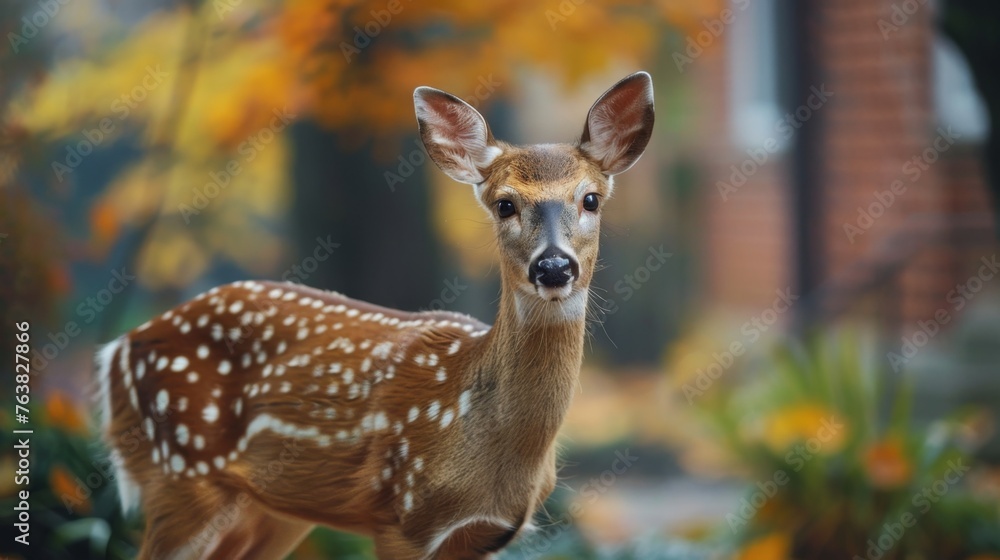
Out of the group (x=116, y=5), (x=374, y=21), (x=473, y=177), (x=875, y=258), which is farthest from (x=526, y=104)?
(x=473, y=177)

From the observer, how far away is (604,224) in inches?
121

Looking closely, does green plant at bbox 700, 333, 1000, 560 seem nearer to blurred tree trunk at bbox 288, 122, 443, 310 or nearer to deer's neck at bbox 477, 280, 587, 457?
blurred tree trunk at bbox 288, 122, 443, 310

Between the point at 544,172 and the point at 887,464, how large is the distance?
3.27m

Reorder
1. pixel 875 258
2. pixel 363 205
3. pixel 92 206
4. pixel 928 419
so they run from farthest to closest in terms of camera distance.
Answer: pixel 875 258, pixel 928 419, pixel 363 205, pixel 92 206

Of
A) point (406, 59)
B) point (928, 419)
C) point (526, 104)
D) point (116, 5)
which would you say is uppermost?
point (116, 5)

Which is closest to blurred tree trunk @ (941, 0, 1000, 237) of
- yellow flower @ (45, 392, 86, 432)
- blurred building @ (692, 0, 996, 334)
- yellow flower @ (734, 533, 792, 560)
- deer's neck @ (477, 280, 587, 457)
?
blurred building @ (692, 0, 996, 334)

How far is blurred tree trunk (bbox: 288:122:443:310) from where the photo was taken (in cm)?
595

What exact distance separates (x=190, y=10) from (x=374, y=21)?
0.81 metres

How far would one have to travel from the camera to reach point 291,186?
6.13 metres

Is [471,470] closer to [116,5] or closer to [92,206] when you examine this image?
[92,206]

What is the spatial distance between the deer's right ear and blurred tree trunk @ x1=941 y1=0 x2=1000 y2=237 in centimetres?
367

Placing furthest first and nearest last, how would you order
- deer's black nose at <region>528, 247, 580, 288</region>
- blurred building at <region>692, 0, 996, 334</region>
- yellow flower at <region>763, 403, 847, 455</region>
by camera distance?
blurred building at <region>692, 0, 996, 334</region>, yellow flower at <region>763, 403, 847, 455</region>, deer's black nose at <region>528, 247, 580, 288</region>

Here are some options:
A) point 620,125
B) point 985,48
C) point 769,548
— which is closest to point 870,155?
point 985,48

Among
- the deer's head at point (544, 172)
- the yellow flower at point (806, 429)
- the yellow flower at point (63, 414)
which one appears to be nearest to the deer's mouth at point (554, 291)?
the deer's head at point (544, 172)
